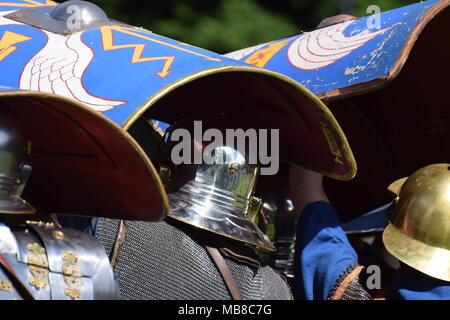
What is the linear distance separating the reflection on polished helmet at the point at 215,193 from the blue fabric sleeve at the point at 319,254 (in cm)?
A: 28

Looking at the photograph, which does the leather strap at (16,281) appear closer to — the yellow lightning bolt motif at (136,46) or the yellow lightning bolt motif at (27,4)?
the yellow lightning bolt motif at (136,46)

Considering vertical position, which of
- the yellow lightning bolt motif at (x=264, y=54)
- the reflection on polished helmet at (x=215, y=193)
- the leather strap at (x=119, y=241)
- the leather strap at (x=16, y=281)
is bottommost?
the leather strap at (x=119, y=241)

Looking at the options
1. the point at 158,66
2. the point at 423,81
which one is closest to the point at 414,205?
the point at 423,81

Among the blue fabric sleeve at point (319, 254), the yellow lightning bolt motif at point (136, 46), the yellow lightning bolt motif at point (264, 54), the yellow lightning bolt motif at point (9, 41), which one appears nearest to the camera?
the yellow lightning bolt motif at point (136, 46)

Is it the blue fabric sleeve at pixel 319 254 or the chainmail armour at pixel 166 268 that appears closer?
the chainmail armour at pixel 166 268

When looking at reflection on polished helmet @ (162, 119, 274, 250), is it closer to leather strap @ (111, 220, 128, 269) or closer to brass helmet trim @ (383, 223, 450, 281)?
leather strap @ (111, 220, 128, 269)

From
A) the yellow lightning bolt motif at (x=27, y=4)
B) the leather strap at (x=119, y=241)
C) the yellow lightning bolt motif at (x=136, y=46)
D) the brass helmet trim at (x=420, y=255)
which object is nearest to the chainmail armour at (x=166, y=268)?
the leather strap at (x=119, y=241)

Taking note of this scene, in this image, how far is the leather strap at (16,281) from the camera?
209cm

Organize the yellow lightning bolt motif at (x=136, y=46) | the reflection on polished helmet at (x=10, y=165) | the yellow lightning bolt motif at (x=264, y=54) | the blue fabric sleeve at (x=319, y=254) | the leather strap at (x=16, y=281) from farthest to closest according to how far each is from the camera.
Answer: the yellow lightning bolt motif at (x=264, y=54) → the blue fabric sleeve at (x=319, y=254) → the yellow lightning bolt motif at (x=136, y=46) → the reflection on polished helmet at (x=10, y=165) → the leather strap at (x=16, y=281)

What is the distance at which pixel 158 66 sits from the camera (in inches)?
97.6

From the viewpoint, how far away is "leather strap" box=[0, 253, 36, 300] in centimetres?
209

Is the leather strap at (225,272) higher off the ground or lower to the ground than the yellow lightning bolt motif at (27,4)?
lower
